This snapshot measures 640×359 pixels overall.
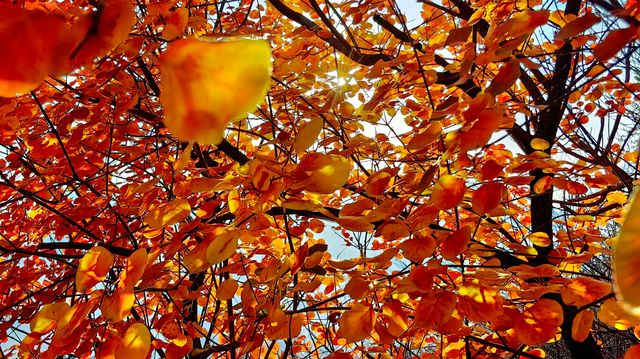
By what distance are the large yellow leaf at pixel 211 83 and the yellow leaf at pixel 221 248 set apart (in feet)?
2.26

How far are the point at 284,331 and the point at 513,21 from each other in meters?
1.03

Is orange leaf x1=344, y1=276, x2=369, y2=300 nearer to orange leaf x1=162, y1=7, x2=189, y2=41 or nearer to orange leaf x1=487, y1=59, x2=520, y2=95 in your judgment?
orange leaf x1=487, y1=59, x2=520, y2=95

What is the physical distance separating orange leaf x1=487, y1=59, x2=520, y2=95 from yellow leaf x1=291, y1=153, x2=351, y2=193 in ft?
1.17

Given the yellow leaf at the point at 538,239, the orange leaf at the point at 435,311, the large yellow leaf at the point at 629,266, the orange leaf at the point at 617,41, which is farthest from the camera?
Result: the yellow leaf at the point at 538,239

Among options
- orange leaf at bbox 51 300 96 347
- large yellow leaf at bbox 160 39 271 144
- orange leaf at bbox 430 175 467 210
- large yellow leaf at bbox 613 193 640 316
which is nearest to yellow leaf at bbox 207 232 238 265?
orange leaf at bbox 51 300 96 347

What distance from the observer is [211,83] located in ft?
1.00

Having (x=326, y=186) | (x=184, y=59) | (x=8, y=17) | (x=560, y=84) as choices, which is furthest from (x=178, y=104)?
(x=560, y=84)

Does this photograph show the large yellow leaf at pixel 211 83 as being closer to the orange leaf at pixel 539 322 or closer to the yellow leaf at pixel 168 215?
the yellow leaf at pixel 168 215

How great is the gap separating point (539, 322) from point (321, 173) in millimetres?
713

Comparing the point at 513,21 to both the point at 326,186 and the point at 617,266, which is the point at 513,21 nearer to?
the point at 326,186

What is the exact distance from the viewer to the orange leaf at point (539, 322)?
1.07 m

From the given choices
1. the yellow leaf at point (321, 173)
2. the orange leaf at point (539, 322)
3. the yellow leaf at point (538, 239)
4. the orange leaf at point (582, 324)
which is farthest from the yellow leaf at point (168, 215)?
the yellow leaf at point (538, 239)

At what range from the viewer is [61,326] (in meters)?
0.87

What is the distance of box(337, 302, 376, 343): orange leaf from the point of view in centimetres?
106
